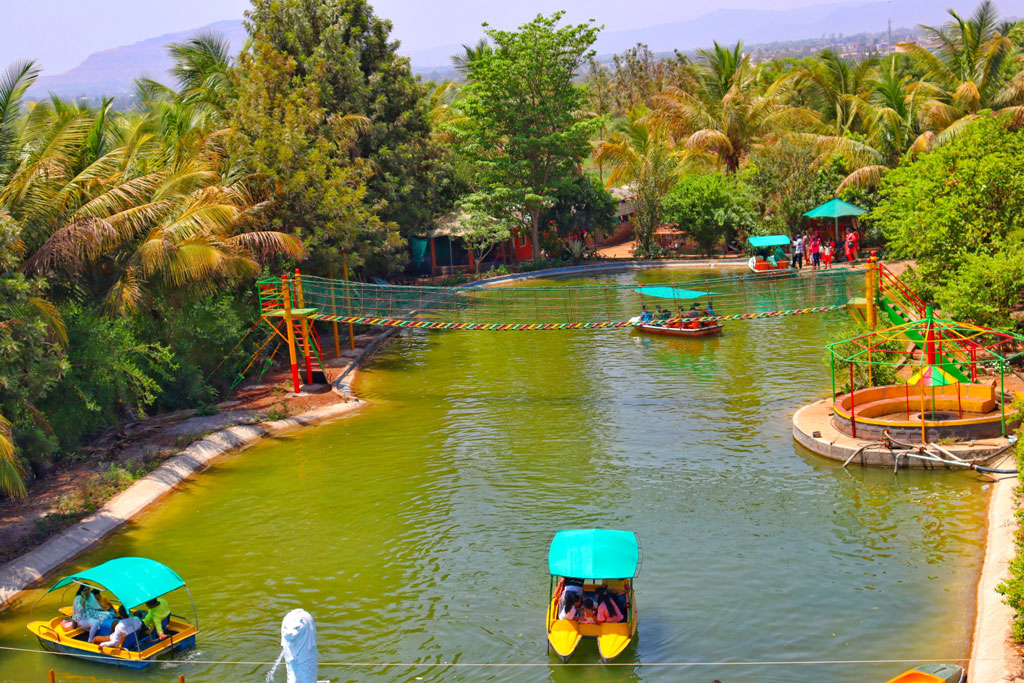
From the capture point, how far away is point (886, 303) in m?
26.0

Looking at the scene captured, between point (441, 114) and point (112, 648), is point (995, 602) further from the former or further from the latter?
point (441, 114)

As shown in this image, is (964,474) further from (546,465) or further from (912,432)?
(546,465)

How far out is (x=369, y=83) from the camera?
42.6 m

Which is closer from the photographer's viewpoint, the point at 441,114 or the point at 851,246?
the point at 851,246

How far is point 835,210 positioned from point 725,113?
43.2ft

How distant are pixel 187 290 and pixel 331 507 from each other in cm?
971

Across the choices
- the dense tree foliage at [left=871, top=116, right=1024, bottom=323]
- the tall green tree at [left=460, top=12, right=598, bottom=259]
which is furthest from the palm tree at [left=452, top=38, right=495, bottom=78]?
the dense tree foliage at [left=871, top=116, right=1024, bottom=323]

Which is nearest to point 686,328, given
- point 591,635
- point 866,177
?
point 866,177

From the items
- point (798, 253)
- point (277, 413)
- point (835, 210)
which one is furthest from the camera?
point (835, 210)

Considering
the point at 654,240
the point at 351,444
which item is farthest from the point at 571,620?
the point at 654,240

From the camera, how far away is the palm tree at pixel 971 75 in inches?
1764

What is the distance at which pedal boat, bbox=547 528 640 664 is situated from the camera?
43.5ft

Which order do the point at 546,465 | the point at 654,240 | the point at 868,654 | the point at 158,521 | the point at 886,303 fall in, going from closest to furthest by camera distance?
the point at 868,654 → the point at 158,521 → the point at 546,465 → the point at 886,303 → the point at 654,240

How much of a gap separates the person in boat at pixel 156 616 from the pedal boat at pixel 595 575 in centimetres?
570
